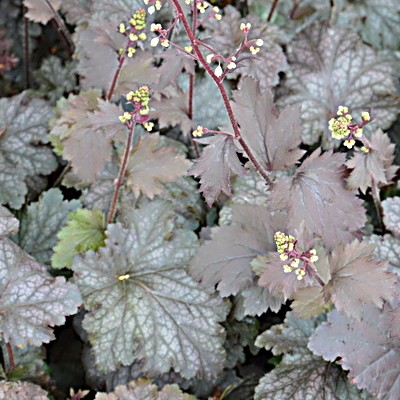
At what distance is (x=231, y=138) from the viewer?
5.23 feet

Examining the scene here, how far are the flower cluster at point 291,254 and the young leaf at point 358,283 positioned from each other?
0.17m

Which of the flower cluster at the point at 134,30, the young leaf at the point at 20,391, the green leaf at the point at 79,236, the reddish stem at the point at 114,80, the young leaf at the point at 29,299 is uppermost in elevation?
the flower cluster at the point at 134,30

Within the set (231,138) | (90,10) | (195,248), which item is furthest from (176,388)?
(90,10)

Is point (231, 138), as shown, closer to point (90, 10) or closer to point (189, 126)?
point (189, 126)

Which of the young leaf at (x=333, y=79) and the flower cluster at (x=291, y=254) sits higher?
the young leaf at (x=333, y=79)

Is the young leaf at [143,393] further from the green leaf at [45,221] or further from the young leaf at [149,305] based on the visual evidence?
the green leaf at [45,221]

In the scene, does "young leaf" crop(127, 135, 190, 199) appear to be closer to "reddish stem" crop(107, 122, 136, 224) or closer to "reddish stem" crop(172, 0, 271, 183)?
"reddish stem" crop(107, 122, 136, 224)

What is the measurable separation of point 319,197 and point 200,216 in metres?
0.79

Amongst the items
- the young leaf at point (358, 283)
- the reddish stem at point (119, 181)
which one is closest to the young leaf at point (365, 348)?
the young leaf at point (358, 283)

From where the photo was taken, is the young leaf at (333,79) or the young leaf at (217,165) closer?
the young leaf at (217,165)

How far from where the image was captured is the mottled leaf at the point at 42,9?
243 centimetres

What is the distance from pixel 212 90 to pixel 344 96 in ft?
1.83

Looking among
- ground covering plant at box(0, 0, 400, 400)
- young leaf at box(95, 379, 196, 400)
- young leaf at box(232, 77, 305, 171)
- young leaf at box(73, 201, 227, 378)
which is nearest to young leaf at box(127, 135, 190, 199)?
ground covering plant at box(0, 0, 400, 400)

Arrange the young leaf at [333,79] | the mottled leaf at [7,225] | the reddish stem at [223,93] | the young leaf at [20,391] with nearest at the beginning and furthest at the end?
the reddish stem at [223,93]
the young leaf at [20,391]
the mottled leaf at [7,225]
the young leaf at [333,79]
